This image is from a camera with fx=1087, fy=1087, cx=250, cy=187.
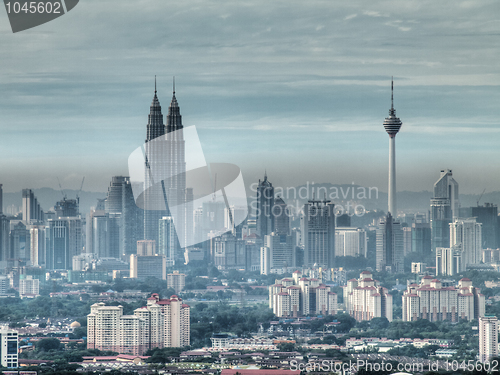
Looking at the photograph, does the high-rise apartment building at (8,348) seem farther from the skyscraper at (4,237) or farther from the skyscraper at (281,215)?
the skyscraper at (281,215)

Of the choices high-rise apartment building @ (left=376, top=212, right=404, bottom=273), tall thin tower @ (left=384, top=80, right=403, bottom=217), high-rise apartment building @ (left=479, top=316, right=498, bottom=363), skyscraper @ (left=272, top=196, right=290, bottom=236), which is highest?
tall thin tower @ (left=384, top=80, right=403, bottom=217)

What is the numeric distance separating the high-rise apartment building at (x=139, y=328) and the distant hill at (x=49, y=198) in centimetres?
1499

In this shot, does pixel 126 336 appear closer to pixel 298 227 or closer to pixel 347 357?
pixel 347 357

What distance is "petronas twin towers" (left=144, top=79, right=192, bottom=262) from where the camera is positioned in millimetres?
31016

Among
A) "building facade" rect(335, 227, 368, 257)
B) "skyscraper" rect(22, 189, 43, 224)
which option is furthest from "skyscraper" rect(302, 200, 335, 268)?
"skyscraper" rect(22, 189, 43, 224)

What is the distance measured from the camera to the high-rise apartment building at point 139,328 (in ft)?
52.2

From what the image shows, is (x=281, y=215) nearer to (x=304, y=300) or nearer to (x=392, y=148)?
(x=392, y=148)

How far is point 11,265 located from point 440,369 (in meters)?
19.9

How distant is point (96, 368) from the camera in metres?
14.2

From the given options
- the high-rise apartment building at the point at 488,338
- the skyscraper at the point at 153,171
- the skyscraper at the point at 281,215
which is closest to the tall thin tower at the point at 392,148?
the skyscraper at the point at 281,215

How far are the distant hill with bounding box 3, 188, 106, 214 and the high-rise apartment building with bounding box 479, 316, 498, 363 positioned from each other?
56.6 feet

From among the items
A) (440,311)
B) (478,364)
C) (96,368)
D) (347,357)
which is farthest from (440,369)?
(440,311)

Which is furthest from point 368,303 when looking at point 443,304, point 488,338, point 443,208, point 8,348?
point 443,208

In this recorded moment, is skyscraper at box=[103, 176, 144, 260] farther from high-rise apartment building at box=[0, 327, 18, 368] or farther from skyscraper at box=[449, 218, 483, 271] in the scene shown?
high-rise apartment building at box=[0, 327, 18, 368]
